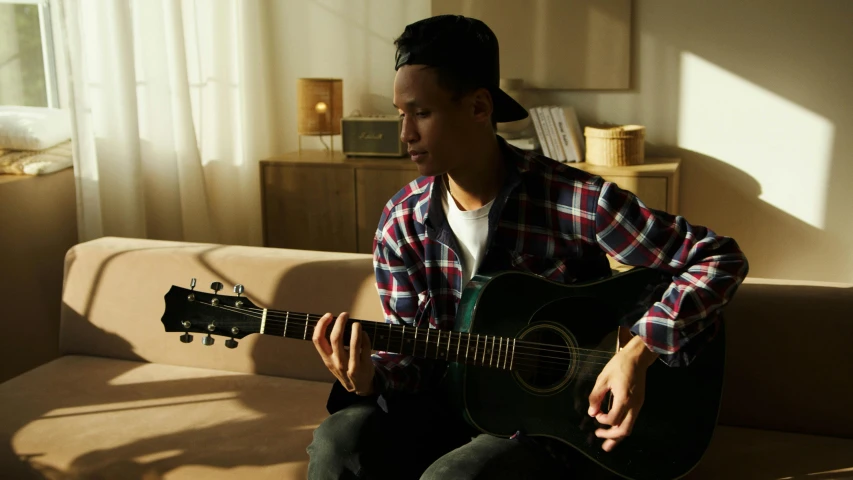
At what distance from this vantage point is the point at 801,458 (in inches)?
65.6

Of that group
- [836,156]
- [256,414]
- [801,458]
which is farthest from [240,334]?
[836,156]

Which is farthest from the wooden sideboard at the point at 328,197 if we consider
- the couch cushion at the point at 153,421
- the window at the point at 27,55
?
the couch cushion at the point at 153,421

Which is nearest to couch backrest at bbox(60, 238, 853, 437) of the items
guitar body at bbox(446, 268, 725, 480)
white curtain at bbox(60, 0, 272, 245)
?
guitar body at bbox(446, 268, 725, 480)

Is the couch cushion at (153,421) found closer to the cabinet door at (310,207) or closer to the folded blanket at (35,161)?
the folded blanket at (35,161)

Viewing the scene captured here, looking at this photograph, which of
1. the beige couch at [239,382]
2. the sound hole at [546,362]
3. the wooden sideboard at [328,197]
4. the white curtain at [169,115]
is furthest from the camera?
the wooden sideboard at [328,197]

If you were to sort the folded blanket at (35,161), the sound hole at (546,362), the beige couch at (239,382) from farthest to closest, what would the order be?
1. the folded blanket at (35,161)
2. the beige couch at (239,382)
3. the sound hole at (546,362)

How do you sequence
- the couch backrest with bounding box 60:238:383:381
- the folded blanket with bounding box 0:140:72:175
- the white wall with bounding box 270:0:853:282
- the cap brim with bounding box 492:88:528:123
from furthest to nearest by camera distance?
the white wall with bounding box 270:0:853:282, the folded blanket with bounding box 0:140:72:175, the couch backrest with bounding box 60:238:383:381, the cap brim with bounding box 492:88:528:123

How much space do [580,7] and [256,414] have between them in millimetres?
2373

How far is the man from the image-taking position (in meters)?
1.47

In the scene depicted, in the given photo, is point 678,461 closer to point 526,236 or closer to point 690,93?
point 526,236

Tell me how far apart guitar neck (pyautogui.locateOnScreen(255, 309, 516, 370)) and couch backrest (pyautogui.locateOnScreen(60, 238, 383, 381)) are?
539mm

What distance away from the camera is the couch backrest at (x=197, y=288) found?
212cm

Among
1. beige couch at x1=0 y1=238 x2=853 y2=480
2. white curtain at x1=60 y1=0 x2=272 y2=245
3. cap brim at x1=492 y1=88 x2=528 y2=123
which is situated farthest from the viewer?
white curtain at x1=60 y1=0 x2=272 y2=245

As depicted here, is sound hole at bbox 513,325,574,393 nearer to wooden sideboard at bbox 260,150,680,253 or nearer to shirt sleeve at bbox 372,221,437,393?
shirt sleeve at bbox 372,221,437,393
